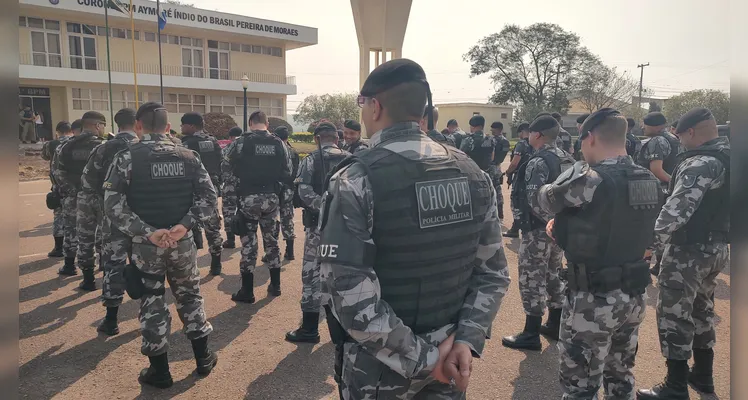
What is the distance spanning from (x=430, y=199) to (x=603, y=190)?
60.6 inches

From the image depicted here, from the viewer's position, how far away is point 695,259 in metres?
3.78

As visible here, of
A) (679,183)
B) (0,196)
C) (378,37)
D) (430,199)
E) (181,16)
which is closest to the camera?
(0,196)

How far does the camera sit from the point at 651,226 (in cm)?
313

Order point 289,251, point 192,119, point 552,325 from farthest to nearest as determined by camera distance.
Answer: point 289,251 → point 192,119 → point 552,325

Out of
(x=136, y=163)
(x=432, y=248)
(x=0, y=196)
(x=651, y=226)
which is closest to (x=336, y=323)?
(x=432, y=248)

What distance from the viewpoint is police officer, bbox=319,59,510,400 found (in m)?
1.88

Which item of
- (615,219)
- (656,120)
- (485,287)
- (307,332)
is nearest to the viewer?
(485,287)

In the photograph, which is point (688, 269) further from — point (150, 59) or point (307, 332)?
point (150, 59)

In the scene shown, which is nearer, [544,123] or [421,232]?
[421,232]

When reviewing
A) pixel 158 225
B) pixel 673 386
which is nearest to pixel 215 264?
pixel 158 225

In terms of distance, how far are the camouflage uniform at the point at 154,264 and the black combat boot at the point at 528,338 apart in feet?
9.49

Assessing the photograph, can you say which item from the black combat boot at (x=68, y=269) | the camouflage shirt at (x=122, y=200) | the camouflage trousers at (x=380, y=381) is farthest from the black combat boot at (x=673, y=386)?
the black combat boot at (x=68, y=269)

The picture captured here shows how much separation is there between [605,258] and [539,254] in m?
1.82

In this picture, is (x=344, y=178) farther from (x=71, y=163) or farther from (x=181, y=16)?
(x=181, y=16)
